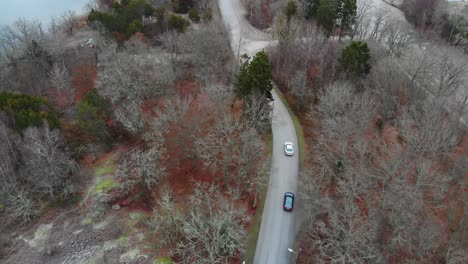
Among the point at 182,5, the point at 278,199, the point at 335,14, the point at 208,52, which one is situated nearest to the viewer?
the point at 278,199

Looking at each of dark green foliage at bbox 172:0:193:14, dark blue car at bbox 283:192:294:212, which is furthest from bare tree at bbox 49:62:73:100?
dark blue car at bbox 283:192:294:212

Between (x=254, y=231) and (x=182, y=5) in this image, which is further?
(x=182, y=5)

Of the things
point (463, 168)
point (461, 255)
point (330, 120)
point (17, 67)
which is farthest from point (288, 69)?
point (17, 67)

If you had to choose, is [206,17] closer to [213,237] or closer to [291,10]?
[291,10]

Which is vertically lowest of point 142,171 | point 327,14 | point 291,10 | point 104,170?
point 104,170

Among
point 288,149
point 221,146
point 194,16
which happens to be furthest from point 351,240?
point 194,16

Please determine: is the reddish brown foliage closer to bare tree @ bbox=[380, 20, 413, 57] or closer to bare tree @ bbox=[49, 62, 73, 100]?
bare tree @ bbox=[49, 62, 73, 100]

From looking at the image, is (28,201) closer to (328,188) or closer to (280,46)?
(328,188)

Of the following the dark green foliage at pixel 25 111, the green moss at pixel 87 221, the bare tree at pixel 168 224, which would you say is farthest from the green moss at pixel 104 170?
the bare tree at pixel 168 224
